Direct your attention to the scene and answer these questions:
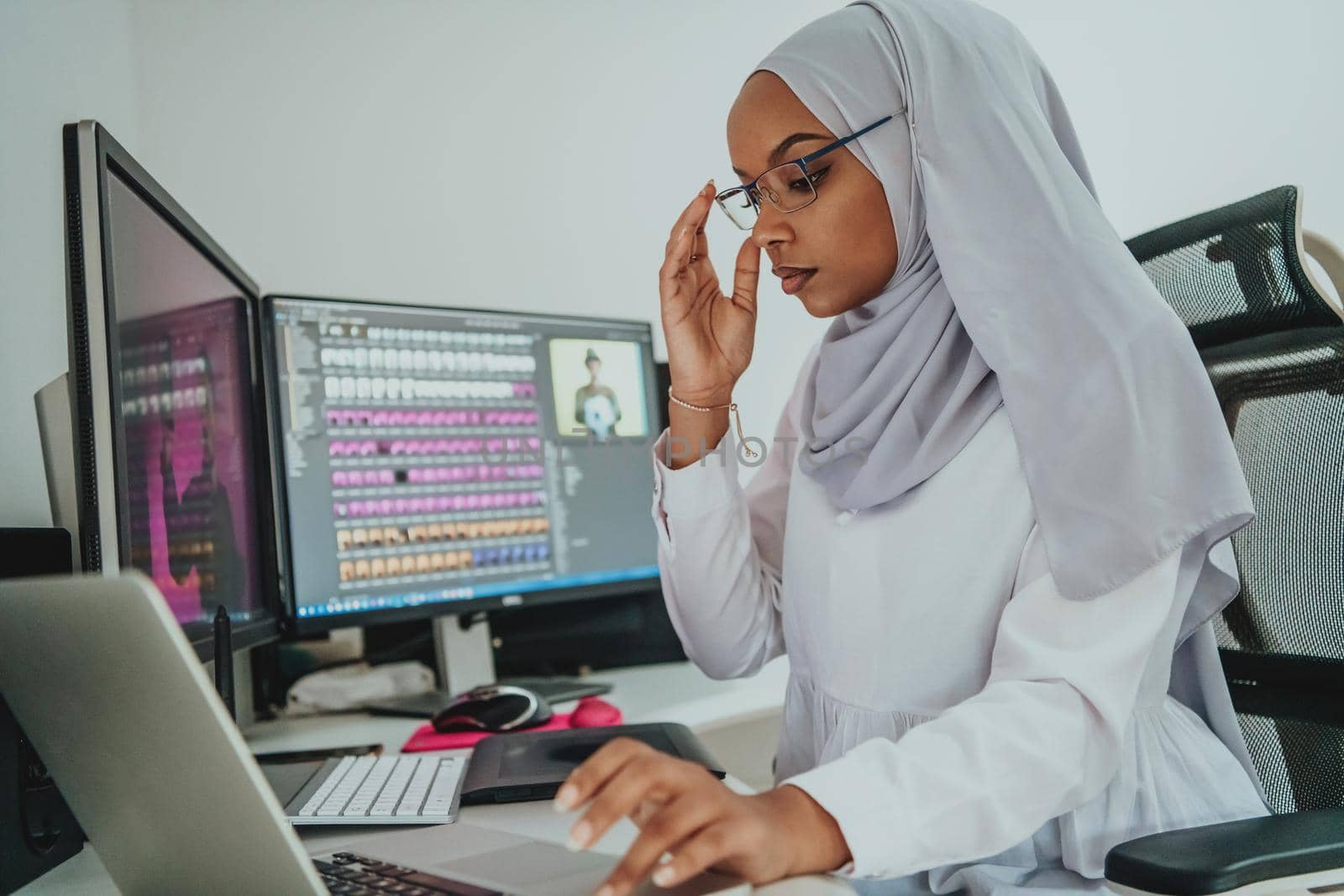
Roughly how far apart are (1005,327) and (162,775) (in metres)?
0.66

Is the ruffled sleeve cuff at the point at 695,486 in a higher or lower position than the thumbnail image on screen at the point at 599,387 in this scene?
lower

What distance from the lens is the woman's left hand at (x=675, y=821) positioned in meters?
0.51

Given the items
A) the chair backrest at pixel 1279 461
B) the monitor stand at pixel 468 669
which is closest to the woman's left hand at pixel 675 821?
the chair backrest at pixel 1279 461

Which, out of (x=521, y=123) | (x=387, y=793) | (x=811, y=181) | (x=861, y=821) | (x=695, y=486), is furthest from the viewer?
(x=521, y=123)

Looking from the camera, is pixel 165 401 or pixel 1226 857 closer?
pixel 1226 857

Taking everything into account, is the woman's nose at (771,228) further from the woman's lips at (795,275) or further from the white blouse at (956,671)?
the white blouse at (956,671)

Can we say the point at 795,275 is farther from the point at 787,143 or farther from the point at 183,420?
the point at 183,420

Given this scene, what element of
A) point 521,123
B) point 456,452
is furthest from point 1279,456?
point 521,123

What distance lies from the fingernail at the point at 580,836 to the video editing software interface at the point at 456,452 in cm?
84

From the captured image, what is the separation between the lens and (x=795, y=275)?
0.97 m

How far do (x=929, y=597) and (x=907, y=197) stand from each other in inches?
14.1

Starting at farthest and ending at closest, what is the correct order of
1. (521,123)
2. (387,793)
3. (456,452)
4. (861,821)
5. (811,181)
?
(521,123)
(456,452)
(811,181)
(387,793)
(861,821)

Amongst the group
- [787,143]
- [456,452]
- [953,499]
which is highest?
[787,143]

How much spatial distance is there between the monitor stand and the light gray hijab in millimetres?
584
